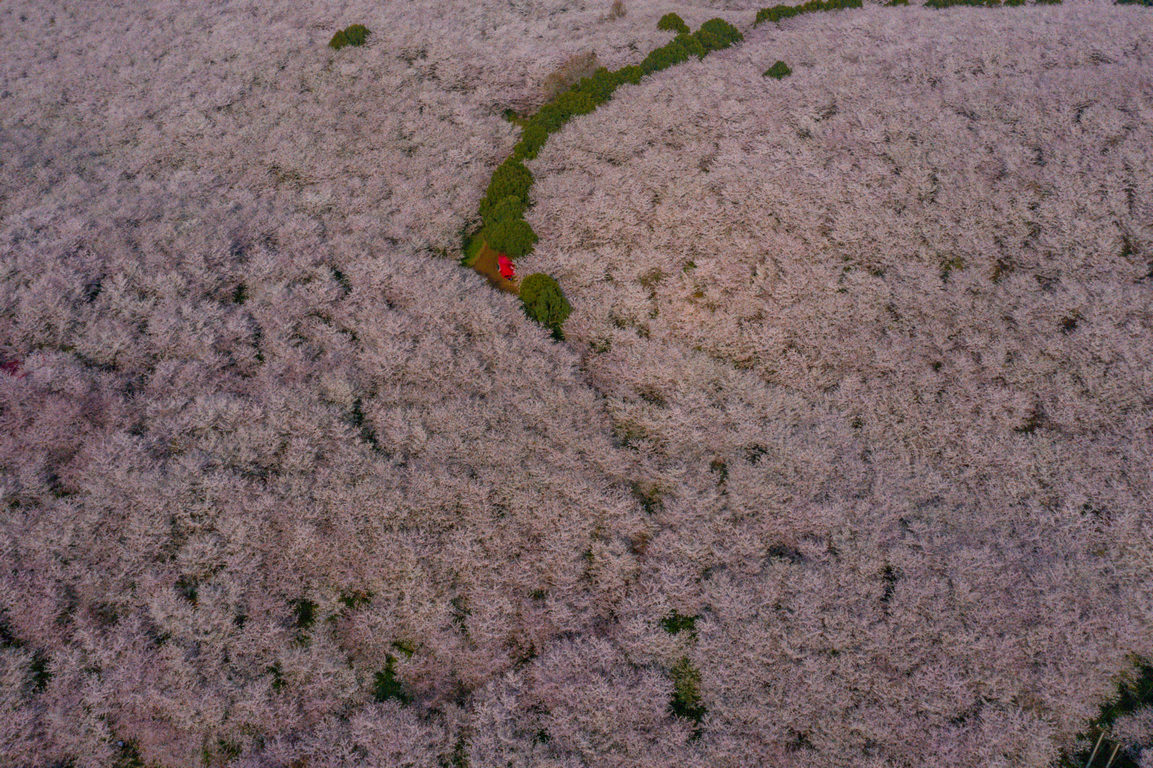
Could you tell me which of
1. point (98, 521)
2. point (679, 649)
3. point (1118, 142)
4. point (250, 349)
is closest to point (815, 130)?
point (1118, 142)

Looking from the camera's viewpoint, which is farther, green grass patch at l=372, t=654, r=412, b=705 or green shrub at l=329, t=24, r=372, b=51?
green shrub at l=329, t=24, r=372, b=51

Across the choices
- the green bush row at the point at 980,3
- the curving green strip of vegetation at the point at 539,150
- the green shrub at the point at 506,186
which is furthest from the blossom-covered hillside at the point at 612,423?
the green bush row at the point at 980,3

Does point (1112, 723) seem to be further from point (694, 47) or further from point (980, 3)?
point (980, 3)

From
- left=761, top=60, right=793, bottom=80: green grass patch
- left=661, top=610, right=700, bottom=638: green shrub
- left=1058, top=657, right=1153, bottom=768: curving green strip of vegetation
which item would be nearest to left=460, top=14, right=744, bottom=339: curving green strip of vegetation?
left=761, top=60, right=793, bottom=80: green grass patch

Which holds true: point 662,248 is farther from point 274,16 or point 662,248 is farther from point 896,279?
point 274,16

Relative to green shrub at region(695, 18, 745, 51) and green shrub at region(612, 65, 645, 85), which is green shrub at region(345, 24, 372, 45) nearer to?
green shrub at region(612, 65, 645, 85)

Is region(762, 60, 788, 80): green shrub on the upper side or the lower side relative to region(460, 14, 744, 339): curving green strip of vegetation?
upper

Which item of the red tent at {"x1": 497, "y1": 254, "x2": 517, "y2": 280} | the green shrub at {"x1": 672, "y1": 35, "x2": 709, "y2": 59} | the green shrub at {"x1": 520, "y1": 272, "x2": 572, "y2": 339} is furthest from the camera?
the green shrub at {"x1": 672, "y1": 35, "x2": 709, "y2": 59}
